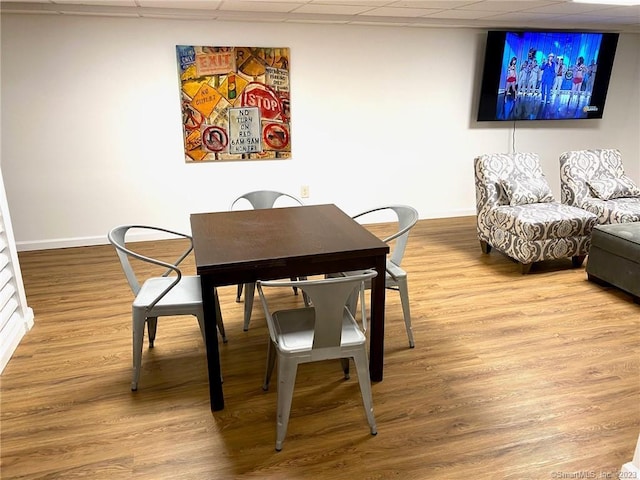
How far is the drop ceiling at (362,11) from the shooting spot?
368cm

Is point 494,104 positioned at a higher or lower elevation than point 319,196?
higher

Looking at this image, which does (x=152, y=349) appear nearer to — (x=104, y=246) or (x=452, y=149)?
(x=104, y=246)

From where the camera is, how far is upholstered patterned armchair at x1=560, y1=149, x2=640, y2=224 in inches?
157

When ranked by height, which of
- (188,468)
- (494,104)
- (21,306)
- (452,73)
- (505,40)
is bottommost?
(188,468)

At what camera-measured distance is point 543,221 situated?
352 cm

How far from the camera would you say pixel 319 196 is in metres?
4.91

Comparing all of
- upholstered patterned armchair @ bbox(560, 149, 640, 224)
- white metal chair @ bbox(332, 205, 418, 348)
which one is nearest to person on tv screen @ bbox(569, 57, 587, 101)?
upholstered patterned armchair @ bbox(560, 149, 640, 224)

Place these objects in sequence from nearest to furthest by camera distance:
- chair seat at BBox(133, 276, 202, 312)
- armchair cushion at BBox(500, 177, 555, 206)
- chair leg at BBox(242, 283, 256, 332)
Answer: chair seat at BBox(133, 276, 202, 312), chair leg at BBox(242, 283, 256, 332), armchair cushion at BBox(500, 177, 555, 206)

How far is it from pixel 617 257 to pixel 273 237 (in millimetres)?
2439

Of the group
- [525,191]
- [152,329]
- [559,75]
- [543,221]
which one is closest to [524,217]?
[543,221]

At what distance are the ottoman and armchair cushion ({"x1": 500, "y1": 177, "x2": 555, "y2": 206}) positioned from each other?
63 cm

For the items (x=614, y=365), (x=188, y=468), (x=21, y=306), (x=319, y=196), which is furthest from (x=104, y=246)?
(x=614, y=365)

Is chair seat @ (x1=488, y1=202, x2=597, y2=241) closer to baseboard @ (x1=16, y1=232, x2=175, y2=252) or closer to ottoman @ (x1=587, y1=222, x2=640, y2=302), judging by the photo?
ottoman @ (x1=587, y1=222, x2=640, y2=302)

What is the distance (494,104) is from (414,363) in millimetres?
3516
